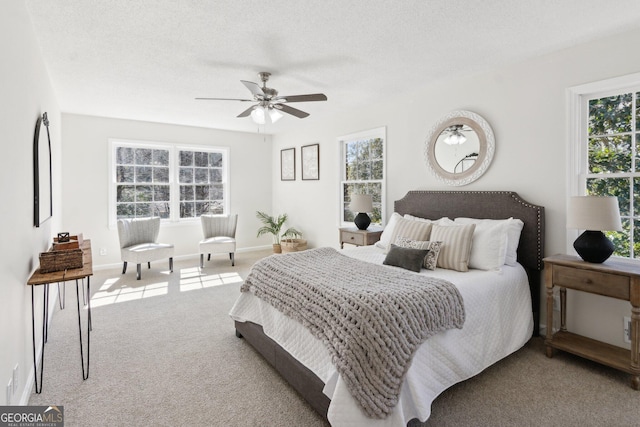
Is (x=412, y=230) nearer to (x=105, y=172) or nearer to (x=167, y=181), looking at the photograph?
(x=167, y=181)

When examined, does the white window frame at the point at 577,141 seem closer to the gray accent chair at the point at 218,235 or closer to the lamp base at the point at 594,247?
the lamp base at the point at 594,247

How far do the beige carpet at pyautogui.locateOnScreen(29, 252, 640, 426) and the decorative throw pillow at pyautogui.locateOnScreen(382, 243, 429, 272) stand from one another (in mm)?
901

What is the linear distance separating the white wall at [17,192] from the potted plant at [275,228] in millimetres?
4140

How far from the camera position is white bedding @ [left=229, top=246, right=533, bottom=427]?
5.62 ft

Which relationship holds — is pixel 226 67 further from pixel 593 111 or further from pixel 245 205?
pixel 245 205

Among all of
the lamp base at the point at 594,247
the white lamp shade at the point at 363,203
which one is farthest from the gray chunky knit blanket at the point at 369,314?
the white lamp shade at the point at 363,203

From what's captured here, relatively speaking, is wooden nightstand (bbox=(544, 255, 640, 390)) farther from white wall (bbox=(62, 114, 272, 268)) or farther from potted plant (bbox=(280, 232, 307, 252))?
white wall (bbox=(62, 114, 272, 268))

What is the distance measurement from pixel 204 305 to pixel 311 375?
226cm

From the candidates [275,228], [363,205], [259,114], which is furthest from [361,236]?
[275,228]

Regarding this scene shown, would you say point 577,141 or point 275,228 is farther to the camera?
point 275,228

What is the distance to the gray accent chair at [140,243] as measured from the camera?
4.82 metres

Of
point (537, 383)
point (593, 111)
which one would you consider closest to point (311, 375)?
point (537, 383)

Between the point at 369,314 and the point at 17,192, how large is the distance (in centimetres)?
223

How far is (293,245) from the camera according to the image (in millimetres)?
5887
